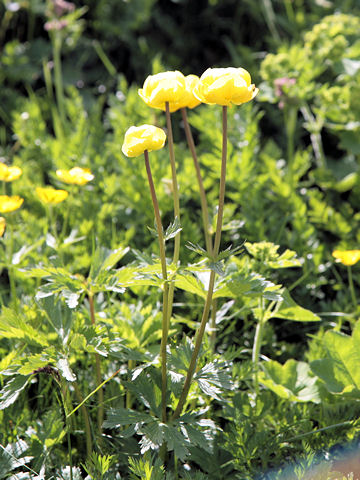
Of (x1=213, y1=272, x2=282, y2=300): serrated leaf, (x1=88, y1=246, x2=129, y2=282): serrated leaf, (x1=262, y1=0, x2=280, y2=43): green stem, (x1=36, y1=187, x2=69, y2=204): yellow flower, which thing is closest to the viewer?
(x1=213, y1=272, x2=282, y2=300): serrated leaf

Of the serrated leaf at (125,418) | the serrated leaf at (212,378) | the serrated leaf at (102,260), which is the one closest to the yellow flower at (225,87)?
the serrated leaf at (102,260)

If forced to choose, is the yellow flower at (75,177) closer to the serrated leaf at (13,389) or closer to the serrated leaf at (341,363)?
the serrated leaf at (13,389)

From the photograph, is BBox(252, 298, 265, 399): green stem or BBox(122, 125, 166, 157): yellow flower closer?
BBox(122, 125, 166, 157): yellow flower

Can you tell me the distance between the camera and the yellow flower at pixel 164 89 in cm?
97

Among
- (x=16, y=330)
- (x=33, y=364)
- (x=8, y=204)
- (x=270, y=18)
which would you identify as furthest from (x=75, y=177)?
(x=270, y=18)

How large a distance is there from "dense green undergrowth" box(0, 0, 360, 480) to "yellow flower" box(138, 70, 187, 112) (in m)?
0.29

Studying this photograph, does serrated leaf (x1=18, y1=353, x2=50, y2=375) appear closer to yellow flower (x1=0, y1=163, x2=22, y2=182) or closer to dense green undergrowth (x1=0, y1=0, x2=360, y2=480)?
dense green undergrowth (x1=0, y1=0, x2=360, y2=480)

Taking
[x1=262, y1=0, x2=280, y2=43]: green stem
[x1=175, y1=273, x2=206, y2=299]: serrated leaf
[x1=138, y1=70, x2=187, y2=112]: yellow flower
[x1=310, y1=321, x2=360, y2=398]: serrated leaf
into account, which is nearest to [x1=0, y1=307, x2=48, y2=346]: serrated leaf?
[x1=175, y1=273, x2=206, y2=299]: serrated leaf

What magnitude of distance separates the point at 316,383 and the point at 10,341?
0.73 metres

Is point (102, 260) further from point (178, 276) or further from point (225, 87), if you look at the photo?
point (225, 87)

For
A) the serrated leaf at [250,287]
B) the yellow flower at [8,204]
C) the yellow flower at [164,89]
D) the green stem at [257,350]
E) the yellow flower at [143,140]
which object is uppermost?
the yellow flower at [164,89]

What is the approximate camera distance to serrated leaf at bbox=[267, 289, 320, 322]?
4.18ft

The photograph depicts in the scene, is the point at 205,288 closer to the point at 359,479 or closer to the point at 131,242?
the point at 359,479

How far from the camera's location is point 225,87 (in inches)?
35.6
